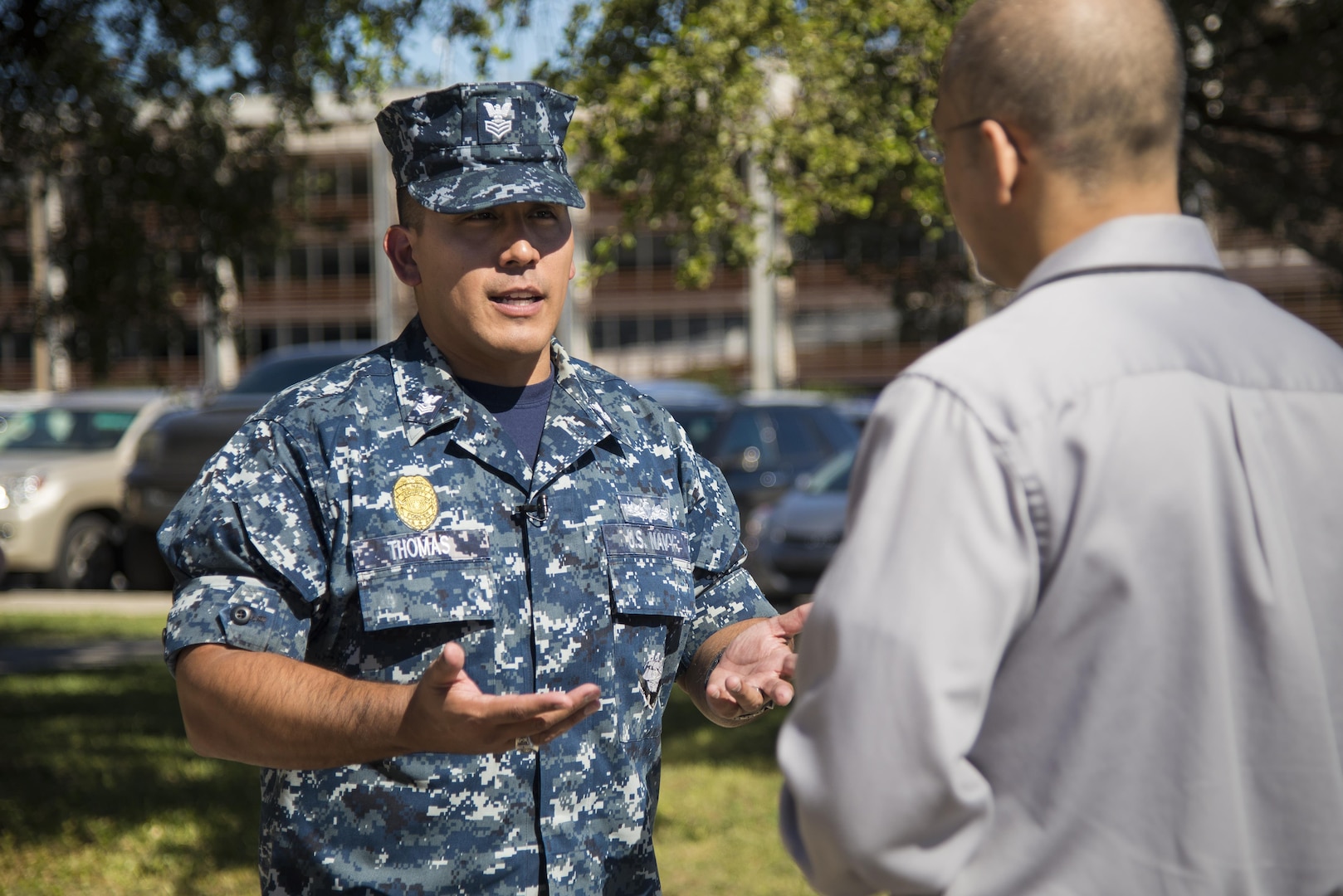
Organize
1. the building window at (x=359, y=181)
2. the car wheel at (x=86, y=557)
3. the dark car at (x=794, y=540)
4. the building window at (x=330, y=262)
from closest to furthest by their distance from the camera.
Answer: the dark car at (x=794, y=540)
the car wheel at (x=86, y=557)
the building window at (x=359, y=181)
the building window at (x=330, y=262)

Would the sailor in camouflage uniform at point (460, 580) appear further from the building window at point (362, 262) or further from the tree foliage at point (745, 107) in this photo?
the building window at point (362, 262)

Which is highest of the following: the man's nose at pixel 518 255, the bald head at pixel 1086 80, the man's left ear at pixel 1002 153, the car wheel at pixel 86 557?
the bald head at pixel 1086 80

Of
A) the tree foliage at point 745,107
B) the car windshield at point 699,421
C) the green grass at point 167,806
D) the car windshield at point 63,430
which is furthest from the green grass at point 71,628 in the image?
the tree foliage at point 745,107

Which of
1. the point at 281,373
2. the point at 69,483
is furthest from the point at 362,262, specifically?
the point at 281,373

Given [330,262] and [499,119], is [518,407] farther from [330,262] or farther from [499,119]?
[330,262]

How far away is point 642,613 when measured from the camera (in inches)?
94.1

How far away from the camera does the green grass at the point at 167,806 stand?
212 inches

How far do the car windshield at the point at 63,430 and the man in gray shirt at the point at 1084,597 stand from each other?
47.5 ft

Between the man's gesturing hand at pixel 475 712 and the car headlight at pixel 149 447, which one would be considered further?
the car headlight at pixel 149 447

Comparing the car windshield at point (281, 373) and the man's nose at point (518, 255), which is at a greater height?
the man's nose at point (518, 255)

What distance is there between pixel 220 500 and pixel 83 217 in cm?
648

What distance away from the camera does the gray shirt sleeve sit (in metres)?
1.39

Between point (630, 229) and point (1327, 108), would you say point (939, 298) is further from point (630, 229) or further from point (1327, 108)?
point (630, 229)

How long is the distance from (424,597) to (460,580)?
0.23 feet
